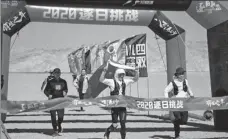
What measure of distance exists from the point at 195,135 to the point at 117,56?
4187 mm

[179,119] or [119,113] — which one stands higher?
[119,113]

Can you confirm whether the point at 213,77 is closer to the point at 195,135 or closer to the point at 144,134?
the point at 195,135

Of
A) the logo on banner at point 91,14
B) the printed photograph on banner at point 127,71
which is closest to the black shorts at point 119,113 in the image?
the printed photograph on banner at point 127,71

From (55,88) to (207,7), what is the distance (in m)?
4.16

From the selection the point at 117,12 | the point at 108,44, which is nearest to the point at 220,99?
the point at 117,12

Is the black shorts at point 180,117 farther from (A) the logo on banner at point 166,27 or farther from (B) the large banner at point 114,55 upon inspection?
(B) the large banner at point 114,55

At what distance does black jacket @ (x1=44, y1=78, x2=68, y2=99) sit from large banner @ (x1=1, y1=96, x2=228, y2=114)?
0.83 metres

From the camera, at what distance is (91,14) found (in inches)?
300

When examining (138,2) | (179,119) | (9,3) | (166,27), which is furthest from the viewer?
(166,27)

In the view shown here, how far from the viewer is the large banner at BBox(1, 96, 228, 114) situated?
19.4ft

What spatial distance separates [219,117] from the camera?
7.66 m

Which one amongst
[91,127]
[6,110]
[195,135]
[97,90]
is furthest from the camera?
[97,90]

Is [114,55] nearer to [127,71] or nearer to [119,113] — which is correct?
[127,71]

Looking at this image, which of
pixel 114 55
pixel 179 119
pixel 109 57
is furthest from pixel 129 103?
pixel 109 57
